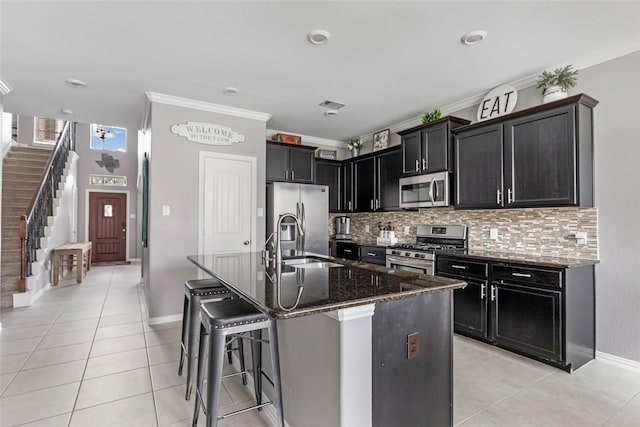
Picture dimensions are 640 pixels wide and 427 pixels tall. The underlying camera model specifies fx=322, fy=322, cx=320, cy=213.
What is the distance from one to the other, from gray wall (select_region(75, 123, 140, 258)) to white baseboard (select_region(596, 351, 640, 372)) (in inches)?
379

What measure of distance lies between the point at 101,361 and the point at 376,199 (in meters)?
3.74

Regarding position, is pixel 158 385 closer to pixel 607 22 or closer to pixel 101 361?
pixel 101 361

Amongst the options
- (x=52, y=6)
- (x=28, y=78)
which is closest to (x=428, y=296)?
(x=52, y=6)

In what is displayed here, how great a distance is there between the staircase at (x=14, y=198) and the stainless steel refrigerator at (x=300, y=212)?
3582mm

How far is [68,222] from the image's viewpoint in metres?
7.36

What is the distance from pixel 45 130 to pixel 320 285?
10.5 metres

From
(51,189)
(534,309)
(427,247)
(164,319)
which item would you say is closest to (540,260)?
(534,309)

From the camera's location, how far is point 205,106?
13.2 feet

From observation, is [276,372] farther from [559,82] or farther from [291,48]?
[559,82]

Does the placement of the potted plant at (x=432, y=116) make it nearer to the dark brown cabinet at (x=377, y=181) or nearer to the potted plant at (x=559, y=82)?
the dark brown cabinet at (x=377, y=181)

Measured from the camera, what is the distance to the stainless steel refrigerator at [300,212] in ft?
14.8

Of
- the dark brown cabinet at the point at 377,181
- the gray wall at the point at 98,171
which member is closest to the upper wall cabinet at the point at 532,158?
the dark brown cabinet at the point at 377,181

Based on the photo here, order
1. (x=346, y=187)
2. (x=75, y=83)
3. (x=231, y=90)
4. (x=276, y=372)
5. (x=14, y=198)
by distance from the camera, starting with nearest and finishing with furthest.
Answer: (x=276, y=372) < (x=75, y=83) < (x=231, y=90) < (x=346, y=187) < (x=14, y=198)

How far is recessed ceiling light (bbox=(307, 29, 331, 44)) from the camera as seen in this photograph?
8.08 ft
